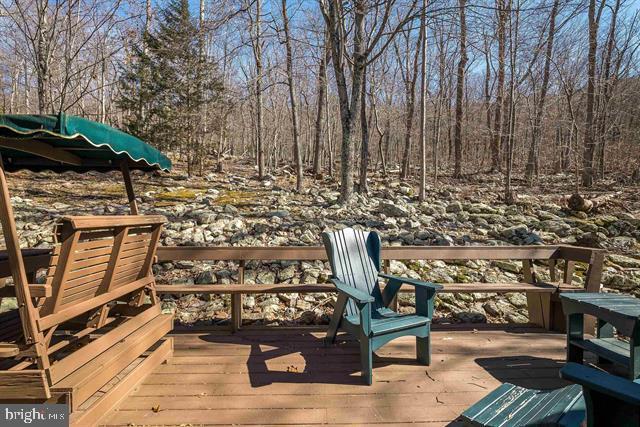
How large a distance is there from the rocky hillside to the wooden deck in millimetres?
940

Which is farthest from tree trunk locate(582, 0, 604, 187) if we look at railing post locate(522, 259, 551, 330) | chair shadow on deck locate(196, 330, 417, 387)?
chair shadow on deck locate(196, 330, 417, 387)

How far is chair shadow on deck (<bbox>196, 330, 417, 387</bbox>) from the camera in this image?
2670 millimetres

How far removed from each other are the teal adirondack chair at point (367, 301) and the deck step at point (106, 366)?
143 cm

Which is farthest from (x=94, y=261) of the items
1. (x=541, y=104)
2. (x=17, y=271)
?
(x=541, y=104)

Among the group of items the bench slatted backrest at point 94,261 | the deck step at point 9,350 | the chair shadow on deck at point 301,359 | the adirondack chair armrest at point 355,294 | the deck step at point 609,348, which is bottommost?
the chair shadow on deck at point 301,359

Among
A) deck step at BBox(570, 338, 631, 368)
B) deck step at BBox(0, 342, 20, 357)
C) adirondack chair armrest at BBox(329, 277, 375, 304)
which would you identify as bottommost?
deck step at BBox(570, 338, 631, 368)

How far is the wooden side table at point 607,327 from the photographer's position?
2.27 m

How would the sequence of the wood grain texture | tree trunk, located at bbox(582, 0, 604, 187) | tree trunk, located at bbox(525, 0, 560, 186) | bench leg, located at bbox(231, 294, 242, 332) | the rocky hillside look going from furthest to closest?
1. tree trunk, located at bbox(582, 0, 604, 187)
2. tree trunk, located at bbox(525, 0, 560, 186)
3. the rocky hillside
4. bench leg, located at bbox(231, 294, 242, 332)
5. the wood grain texture

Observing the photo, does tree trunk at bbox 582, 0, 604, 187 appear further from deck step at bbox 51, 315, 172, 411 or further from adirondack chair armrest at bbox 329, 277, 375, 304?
deck step at bbox 51, 315, 172, 411

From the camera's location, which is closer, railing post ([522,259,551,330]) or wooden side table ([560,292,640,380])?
wooden side table ([560,292,640,380])

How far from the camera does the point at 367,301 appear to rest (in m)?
2.49

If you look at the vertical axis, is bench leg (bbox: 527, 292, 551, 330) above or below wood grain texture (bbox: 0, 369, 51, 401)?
below

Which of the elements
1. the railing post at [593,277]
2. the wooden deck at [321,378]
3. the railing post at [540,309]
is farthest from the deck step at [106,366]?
the railing post at [593,277]

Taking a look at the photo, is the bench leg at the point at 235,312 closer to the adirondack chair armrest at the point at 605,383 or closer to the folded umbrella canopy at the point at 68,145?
the folded umbrella canopy at the point at 68,145
